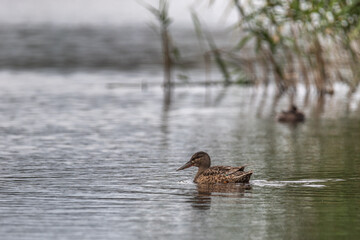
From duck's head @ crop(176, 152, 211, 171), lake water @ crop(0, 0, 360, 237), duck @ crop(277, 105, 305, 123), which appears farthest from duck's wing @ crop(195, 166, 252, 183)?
duck @ crop(277, 105, 305, 123)

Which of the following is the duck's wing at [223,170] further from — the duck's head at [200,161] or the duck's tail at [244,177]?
the duck's head at [200,161]

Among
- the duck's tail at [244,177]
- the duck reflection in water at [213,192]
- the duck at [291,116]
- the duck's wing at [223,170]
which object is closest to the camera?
the duck reflection in water at [213,192]

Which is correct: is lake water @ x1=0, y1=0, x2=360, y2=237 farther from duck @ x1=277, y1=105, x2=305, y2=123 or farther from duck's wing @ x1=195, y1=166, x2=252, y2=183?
duck @ x1=277, y1=105, x2=305, y2=123

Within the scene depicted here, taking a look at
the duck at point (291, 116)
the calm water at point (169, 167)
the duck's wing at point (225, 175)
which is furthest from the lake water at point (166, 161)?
the duck at point (291, 116)

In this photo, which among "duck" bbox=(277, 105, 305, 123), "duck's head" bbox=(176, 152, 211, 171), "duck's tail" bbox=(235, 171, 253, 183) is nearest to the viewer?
"duck's tail" bbox=(235, 171, 253, 183)

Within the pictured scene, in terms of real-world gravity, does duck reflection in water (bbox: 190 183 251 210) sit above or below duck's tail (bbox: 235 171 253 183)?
below

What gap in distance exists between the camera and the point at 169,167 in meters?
13.4

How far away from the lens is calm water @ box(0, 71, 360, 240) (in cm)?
965

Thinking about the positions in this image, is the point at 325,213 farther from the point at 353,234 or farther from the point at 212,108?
the point at 212,108

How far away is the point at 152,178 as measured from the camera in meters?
12.4

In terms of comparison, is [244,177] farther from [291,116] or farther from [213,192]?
[291,116]

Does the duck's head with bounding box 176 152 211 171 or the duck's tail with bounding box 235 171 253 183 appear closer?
the duck's tail with bounding box 235 171 253 183

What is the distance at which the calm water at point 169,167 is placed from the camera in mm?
9648

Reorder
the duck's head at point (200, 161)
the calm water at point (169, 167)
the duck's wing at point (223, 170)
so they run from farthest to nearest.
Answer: the duck's head at point (200, 161) → the duck's wing at point (223, 170) → the calm water at point (169, 167)
